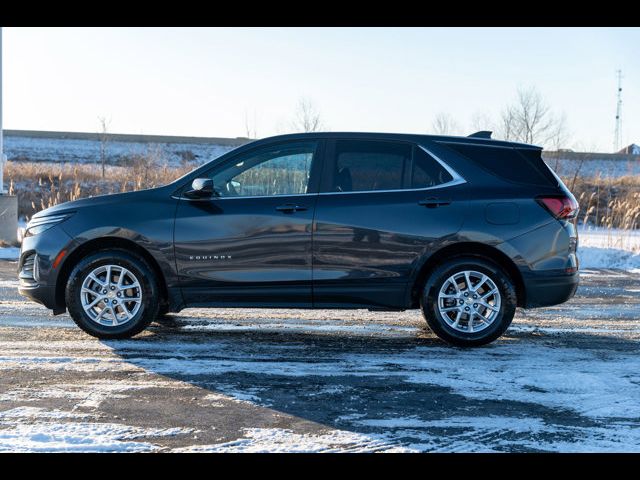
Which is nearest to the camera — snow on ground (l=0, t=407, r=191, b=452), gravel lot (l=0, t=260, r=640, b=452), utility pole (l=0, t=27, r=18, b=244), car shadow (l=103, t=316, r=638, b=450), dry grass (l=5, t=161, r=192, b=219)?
snow on ground (l=0, t=407, r=191, b=452)

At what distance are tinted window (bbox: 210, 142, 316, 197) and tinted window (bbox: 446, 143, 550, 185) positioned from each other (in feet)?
4.38

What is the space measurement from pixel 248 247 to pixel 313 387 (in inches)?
69.7

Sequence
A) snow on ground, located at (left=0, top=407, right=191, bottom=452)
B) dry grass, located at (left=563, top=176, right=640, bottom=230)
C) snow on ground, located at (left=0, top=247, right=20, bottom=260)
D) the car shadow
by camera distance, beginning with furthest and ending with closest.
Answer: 1. dry grass, located at (left=563, top=176, right=640, bottom=230)
2. snow on ground, located at (left=0, top=247, right=20, bottom=260)
3. the car shadow
4. snow on ground, located at (left=0, top=407, right=191, bottom=452)

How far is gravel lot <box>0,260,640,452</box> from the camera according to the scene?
163 inches

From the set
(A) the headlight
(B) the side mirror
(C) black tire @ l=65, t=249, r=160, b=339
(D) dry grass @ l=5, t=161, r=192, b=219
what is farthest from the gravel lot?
(D) dry grass @ l=5, t=161, r=192, b=219

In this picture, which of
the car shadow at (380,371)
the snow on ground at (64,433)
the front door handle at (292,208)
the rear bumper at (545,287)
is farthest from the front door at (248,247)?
the snow on ground at (64,433)

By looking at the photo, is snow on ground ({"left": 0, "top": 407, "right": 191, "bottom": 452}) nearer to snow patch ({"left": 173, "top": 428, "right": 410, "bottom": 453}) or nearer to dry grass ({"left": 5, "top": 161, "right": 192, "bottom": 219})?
snow patch ({"left": 173, "top": 428, "right": 410, "bottom": 453})

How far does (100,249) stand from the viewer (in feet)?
22.0

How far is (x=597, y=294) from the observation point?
10.3 metres

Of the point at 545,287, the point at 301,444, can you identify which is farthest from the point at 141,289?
the point at 545,287

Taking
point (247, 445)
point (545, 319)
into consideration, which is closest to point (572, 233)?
point (545, 319)
